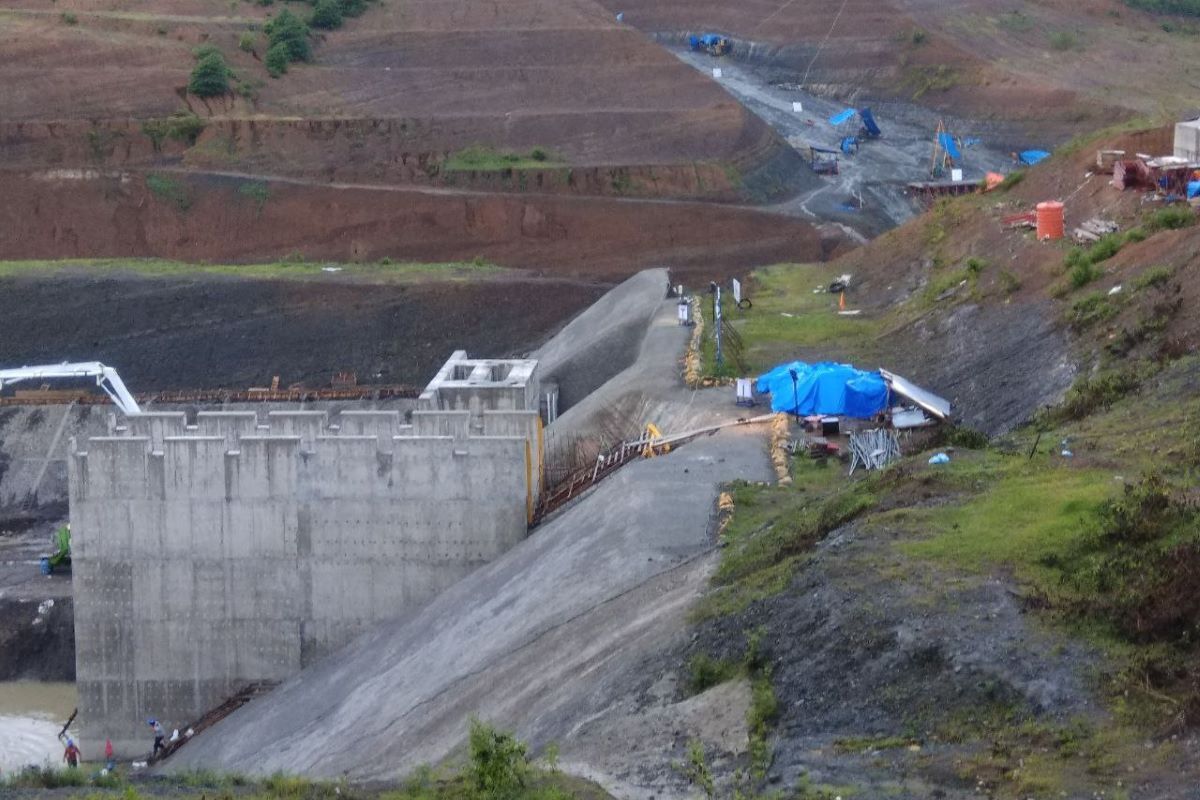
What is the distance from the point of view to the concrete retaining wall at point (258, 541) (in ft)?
98.5

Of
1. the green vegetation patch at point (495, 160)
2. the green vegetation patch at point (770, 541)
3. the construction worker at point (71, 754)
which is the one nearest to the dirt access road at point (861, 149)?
the green vegetation patch at point (495, 160)

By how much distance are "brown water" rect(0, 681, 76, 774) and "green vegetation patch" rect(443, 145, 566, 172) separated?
3225 centimetres

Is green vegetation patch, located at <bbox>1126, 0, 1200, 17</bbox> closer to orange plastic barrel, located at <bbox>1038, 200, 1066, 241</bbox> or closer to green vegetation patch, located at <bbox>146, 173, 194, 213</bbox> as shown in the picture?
green vegetation patch, located at <bbox>146, 173, 194, 213</bbox>

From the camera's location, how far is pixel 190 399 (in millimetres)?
45938

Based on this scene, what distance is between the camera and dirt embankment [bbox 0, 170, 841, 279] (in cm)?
5878

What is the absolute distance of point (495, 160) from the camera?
209 ft

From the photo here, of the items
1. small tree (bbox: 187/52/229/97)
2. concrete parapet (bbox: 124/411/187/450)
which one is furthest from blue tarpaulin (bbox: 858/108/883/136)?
concrete parapet (bbox: 124/411/187/450)

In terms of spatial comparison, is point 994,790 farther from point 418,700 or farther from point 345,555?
point 345,555

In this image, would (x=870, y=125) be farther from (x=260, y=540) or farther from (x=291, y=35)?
(x=260, y=540)

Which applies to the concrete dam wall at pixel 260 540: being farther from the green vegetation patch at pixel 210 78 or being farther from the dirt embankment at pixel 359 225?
the green vegetation patch at pixel 210 78

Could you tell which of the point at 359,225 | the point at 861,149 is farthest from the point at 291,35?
the point at 861,149

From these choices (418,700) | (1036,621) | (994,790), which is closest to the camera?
(994,790)

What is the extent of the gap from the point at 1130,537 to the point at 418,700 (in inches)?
416

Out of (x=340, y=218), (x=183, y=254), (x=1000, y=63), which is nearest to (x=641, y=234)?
(x=340, y=218)
